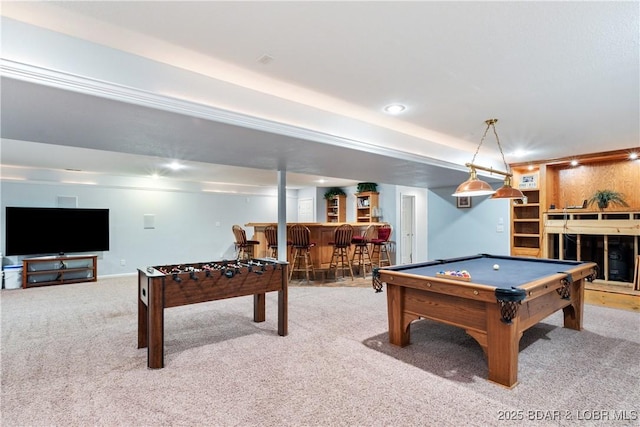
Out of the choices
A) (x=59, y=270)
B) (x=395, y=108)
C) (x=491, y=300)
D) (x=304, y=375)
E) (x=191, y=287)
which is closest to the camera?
(x=491, y=300)

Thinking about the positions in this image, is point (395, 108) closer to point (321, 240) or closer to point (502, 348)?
point (502, 348)

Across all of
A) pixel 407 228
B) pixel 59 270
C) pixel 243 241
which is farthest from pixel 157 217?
pixel 407 228

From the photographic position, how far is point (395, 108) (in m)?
3.54

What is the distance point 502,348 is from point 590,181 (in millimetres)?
4852

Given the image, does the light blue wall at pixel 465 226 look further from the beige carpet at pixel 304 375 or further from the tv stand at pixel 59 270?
the tv stand at pixel 59 270

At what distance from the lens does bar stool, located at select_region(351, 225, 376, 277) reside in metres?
7.22

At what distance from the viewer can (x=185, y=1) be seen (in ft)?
6.03

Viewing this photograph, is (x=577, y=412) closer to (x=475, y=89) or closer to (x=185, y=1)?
(x=475, y=89)

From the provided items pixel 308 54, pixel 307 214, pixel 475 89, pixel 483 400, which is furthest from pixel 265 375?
pixel 307 214

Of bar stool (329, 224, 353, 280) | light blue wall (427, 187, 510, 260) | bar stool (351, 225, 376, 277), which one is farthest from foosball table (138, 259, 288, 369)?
light blue wall (427, 187, 510, 260)

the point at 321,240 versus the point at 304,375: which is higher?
the point at 321,240

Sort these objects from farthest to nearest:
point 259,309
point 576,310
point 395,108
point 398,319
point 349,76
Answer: point 259,309
point 576,310
point 395,108
point 398,319
point 349,76

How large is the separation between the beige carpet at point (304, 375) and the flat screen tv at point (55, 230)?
3.13m

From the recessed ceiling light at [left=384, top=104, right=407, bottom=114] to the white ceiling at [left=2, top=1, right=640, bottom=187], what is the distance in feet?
0.30
